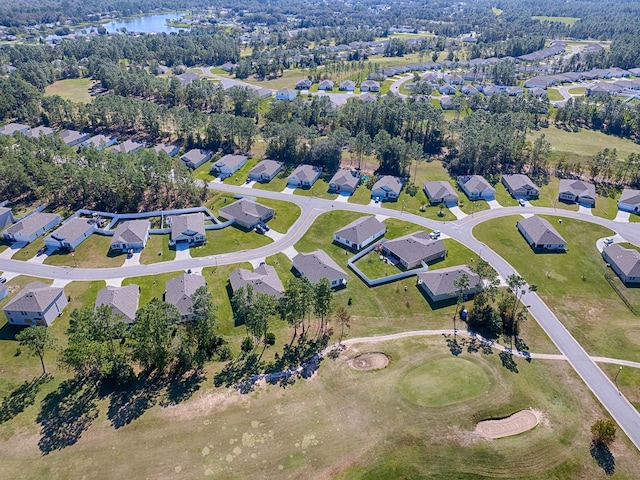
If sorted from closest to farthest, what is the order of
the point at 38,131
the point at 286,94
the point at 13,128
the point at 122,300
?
1. the point at 122,300
2. the point at 38,131
3. the point at 13,128
4. the point at 286,94

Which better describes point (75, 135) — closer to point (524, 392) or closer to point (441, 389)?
point (441, 389)

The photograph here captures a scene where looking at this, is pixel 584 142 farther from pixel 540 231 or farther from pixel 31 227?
pixel 31 227

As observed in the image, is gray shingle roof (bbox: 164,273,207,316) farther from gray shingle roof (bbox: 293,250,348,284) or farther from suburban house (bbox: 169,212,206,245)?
gray shingle roof (bbox: 293,250,348,284)

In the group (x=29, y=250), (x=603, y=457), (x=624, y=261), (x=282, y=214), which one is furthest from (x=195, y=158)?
(x=603, y=457)

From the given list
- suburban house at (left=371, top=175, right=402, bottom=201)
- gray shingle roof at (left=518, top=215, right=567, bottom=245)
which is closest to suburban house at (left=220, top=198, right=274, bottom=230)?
suburban house at (left=371, top=175, right=402, bottom=201)

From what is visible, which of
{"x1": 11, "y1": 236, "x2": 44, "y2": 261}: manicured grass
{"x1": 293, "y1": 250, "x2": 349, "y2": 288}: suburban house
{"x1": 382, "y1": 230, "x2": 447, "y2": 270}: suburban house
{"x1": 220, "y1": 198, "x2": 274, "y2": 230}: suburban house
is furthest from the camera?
{"x1": 220, "y1": 198, "x2": 274, "y2": 230}: suburban house

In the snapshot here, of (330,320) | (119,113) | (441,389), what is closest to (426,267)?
(330,320)
